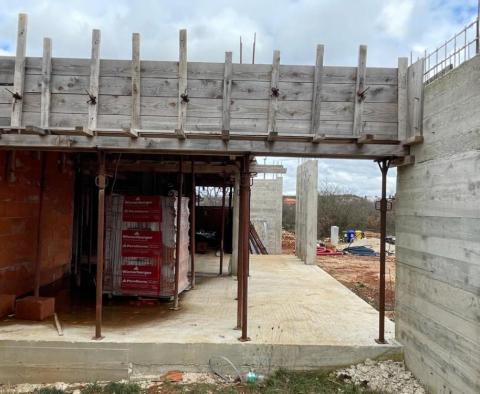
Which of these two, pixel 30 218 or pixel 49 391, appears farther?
pixel 30 218

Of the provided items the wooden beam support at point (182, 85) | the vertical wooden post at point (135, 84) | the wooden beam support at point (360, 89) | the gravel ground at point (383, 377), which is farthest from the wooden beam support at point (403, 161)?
the vertical wooden post at point (135, 84)

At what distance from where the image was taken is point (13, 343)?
5.49m

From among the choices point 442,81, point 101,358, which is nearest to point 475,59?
point 442,81

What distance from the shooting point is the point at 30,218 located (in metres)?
7.66

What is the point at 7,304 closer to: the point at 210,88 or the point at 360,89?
the point at 210,88

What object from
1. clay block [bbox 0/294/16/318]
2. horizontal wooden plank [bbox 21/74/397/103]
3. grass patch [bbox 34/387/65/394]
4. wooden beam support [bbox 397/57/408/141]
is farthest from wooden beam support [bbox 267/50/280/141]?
clay block [bbox 0/294/16/318]

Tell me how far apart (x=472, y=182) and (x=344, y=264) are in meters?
14.1

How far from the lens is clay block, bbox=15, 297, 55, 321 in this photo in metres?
6.57

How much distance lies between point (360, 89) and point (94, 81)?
3.33m

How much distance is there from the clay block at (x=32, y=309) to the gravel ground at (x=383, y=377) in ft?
14.4

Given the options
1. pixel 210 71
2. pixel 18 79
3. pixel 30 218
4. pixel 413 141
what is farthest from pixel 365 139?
pixel 30 218

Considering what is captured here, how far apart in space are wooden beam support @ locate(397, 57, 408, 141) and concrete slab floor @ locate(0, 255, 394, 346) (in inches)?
110

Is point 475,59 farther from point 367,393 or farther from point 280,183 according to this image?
point 280,183

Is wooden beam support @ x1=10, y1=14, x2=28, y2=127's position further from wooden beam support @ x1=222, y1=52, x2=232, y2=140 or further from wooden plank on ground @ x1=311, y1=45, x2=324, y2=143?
wooden plank on ground @ x1=311, y1=45, x2=324, y2=143
